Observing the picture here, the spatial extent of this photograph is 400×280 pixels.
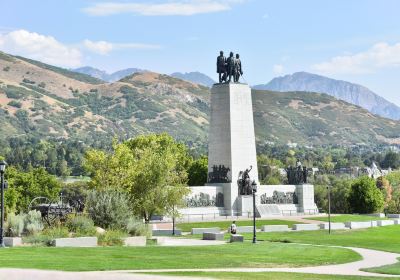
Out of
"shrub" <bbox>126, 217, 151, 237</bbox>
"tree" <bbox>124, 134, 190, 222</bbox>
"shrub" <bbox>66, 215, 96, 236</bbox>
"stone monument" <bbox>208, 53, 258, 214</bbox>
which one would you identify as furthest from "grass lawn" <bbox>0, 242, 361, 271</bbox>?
"stone monument" <bbox>208, 53, 258, 214</bbox>

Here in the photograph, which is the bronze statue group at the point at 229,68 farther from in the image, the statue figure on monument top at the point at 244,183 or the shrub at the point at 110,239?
the shrub at the point at 110,239

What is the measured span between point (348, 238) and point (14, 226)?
27.0 meters

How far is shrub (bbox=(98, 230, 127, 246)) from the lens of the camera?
3794 centimetres

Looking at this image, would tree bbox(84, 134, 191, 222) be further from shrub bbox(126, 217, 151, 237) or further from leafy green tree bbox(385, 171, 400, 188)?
leafy green tree bbox(385, 171, 400, 188)

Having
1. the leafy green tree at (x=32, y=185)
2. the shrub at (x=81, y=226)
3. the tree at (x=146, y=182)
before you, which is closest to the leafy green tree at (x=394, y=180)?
the leafy green tree at (x=32, y=185)

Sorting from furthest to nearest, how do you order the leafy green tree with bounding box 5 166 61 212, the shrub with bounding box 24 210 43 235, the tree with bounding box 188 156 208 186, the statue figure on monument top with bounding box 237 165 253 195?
the tree with bounding box 188 156 208 186 < the leafy green tree with bounding box 5 166 61 212 < the statue figure on monument top with bounding box 237 165 253 195 < the shrub with bounding box 24 210 43 235

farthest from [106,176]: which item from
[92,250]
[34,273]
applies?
[34,273]

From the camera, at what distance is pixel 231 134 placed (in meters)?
82.5

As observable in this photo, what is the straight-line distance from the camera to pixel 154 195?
59.0 metres

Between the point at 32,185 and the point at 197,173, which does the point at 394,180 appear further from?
the point at 32,185

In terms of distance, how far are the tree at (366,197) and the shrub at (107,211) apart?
226 ft

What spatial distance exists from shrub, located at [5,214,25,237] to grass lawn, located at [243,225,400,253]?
18787 mm

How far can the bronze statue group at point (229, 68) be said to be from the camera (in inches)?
3361

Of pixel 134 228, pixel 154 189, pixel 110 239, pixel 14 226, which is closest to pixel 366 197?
pixel 154 189
